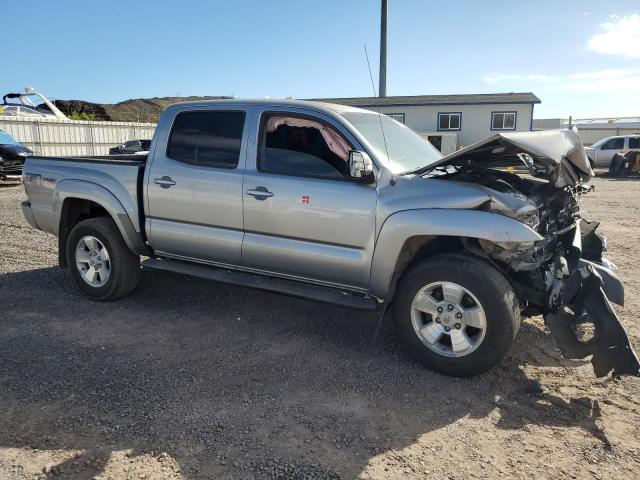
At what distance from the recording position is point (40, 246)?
25.7 ft

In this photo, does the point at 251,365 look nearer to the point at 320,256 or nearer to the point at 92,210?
the point at 320,256

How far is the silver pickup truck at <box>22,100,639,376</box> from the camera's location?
12.0ft

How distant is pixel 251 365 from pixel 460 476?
5.93 feet

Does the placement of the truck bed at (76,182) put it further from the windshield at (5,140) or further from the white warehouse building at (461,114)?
the white warehouse building at (461,114)

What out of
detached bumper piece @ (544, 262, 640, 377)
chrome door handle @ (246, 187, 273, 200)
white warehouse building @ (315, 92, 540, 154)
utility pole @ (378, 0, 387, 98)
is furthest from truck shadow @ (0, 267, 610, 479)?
white warehouse building @ (315, 92, 540, 154)

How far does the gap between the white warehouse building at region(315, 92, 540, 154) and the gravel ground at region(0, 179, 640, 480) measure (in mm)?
25596

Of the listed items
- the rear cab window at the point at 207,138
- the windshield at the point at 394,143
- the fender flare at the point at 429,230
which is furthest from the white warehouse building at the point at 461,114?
the fender flare at the point at 429,230

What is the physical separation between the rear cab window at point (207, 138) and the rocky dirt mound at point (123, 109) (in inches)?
1526

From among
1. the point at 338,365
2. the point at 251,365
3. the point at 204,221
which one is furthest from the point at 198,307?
the point at 338,365

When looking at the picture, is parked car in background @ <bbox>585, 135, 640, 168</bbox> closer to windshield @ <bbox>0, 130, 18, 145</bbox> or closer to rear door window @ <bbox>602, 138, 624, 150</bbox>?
rear door window @ <bbox>602, 138, 624, 150</bbox>

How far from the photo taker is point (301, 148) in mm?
4375

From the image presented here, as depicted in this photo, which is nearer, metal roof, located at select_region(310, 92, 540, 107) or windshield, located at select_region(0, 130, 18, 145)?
windshield, located at select_region(0, 130, 18, 145)

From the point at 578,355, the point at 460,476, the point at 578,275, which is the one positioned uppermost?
the point at 578,275

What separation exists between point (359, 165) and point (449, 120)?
2871cm
